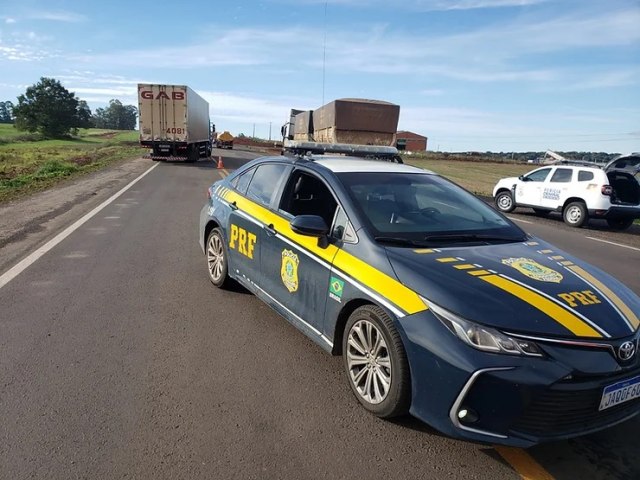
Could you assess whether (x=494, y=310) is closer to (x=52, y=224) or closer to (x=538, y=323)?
(x=538, y=323)

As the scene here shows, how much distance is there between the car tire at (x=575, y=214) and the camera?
13.2 m

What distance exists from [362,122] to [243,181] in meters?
10.3

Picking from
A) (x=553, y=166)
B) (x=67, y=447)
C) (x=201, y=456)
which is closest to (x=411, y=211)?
(x=201, y=456)

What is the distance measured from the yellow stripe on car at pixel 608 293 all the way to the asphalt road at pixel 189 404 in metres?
0.74

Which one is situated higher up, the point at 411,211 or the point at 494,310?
the point at 411,211

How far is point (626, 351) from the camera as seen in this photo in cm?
269

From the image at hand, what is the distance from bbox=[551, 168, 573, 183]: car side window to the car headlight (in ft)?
41.9

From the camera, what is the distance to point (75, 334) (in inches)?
168

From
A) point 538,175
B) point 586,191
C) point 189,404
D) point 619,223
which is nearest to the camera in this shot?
point 189,404

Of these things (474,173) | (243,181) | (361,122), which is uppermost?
(361,122)

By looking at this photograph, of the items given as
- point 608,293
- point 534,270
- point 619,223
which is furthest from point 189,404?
point 619,223

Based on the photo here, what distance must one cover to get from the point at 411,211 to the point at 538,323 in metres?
1.56

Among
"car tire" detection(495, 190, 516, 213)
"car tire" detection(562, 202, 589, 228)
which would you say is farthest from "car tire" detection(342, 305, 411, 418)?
"car tire" detection(495, 190, 516, 213)

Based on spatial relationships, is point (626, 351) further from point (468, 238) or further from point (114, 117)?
point (114, 117)
